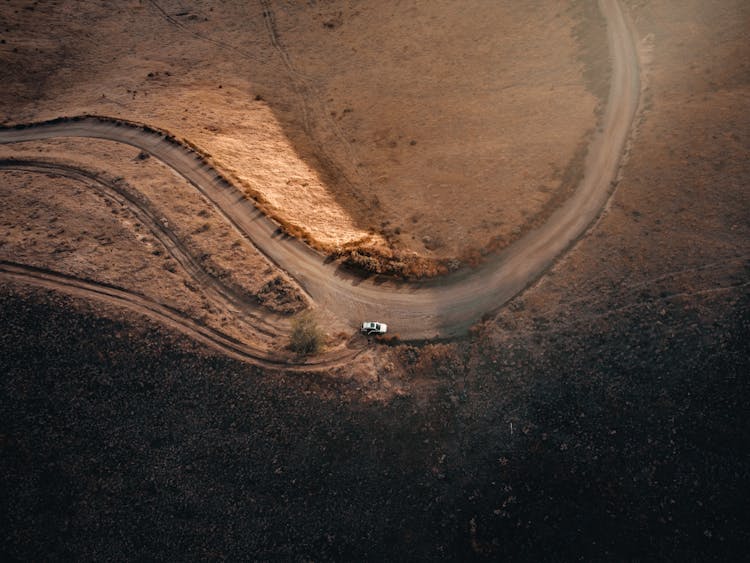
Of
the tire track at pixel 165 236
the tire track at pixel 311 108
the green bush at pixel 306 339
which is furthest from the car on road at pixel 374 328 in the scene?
the tire track at pixel 311 108

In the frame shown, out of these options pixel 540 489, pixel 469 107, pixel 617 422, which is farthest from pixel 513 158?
pixel 540 489

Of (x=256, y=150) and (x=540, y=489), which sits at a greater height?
(x=256, y=150)

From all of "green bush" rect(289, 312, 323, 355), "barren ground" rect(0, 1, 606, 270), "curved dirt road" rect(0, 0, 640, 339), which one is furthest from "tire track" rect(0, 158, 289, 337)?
"barren ground" rect(0, 1, 606, 270)

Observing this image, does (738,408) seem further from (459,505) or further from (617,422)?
(459,505)

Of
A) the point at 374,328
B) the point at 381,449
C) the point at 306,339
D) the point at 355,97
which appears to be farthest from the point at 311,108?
the point at 381,449

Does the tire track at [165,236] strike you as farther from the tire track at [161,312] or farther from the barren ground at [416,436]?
the barren ground at [416,436]

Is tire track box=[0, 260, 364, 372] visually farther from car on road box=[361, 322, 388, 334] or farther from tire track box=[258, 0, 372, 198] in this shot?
tire track box=[258, 0, 372, 198]

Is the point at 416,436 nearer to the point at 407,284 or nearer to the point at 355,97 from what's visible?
the point at 407,284
